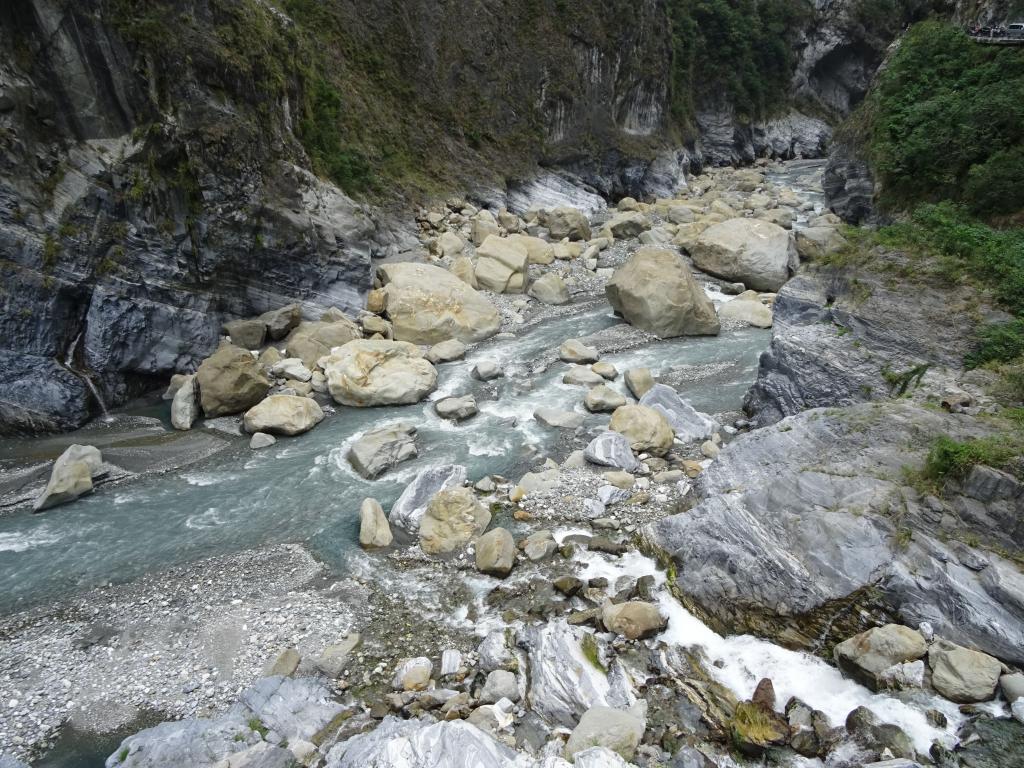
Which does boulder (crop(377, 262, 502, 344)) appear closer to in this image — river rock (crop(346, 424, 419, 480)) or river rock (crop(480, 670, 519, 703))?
river rock (crop(346, 424, 419, 480))

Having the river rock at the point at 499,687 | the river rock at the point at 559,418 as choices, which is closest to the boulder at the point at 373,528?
the river rock at the point at 499,687

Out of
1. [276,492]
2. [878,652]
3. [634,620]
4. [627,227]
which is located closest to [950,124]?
[627,227]

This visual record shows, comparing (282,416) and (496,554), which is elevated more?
(282,416)

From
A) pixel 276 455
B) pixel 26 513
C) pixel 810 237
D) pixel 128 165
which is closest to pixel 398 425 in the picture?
pixel 276 455

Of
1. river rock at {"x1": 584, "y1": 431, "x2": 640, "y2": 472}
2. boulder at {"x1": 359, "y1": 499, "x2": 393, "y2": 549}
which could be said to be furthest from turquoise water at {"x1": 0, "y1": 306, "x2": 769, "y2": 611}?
river rock at {"x1": 584, "y1": 431, "x2": 640, "y2": 472}

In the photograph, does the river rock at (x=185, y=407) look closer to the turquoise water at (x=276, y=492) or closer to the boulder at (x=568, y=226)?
the turquoise water at (x=276, y=492)

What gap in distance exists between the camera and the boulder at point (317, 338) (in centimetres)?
1806

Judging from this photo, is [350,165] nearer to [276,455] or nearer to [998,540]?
[276,455]

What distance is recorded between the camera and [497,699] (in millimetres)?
7797

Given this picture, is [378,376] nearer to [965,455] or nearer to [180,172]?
[180,172]

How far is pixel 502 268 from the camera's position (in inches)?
911

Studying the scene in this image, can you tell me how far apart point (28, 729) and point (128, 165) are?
44.6ft

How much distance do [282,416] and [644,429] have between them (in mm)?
8481

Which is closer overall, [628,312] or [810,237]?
[628,312]
